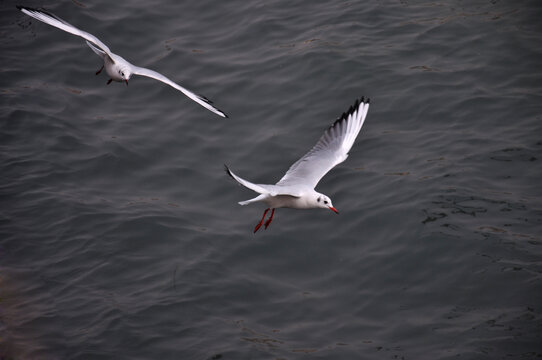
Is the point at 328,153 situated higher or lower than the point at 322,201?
higher

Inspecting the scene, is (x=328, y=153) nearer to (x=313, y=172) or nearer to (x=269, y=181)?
(x=313, y=172)

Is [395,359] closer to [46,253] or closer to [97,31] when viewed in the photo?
[46,253]

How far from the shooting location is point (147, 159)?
1267 centimetres

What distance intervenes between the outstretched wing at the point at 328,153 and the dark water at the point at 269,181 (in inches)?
34.2

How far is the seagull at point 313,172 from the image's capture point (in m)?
9.11

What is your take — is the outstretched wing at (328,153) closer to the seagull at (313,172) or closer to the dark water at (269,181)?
the seagull at (313,172)

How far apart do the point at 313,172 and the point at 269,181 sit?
181 centimetres

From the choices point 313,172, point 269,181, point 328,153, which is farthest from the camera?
point 269,181

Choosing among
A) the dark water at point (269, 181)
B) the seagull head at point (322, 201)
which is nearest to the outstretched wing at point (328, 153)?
the seagull head at point (322, 201)

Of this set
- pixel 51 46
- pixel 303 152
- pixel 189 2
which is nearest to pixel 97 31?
pixel 51 46

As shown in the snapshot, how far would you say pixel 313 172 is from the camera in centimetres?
1002

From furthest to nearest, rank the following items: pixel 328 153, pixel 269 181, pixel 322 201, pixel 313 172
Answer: pixel 269 181
pixel 328 153
pixel 313 172
pixel 322 201

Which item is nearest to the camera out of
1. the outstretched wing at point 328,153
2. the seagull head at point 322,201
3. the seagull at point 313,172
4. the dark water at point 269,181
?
the seagull at point 313,172

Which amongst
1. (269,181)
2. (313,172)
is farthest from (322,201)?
(269,181)
